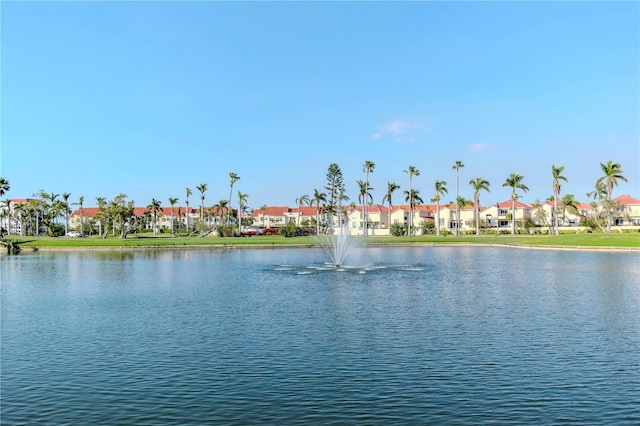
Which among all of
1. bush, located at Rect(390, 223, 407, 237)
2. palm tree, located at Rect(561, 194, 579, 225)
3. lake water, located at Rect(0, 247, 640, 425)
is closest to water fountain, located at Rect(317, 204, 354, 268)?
bush, located at Rect(390, 223, 407, 237)

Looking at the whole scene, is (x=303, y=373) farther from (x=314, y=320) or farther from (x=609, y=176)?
(x=609, y=176)

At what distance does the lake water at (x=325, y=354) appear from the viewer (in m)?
14.1

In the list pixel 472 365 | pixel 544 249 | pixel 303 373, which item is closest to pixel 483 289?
pixel 472 365

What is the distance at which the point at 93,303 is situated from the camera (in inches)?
1272

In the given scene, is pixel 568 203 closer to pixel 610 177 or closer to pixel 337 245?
pixel 610 177

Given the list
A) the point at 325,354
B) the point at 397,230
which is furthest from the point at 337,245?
the point at 325,354

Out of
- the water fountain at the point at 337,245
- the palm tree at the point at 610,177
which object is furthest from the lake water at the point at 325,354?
→ the palm tree at the point at 610,177

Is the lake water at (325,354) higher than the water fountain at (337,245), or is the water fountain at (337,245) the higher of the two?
the water fountain at (337,245)

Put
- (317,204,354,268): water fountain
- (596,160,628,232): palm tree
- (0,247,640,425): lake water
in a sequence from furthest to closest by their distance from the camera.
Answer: (596,160,628,232): palm tree
(317,204,354,268): water fountain
(0,247,640,425): lake water

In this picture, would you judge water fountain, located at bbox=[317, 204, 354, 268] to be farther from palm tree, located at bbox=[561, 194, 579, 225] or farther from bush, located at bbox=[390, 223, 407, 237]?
palm tree, located at bbox=[561, 194, 579, 225]

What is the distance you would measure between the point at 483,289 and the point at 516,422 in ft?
78.4

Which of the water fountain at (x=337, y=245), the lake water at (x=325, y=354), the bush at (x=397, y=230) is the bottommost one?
the lake water at (x=325, y=354)

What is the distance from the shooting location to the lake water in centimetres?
1409

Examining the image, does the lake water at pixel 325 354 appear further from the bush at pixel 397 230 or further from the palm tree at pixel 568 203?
the palm tree at pixel 568 203
